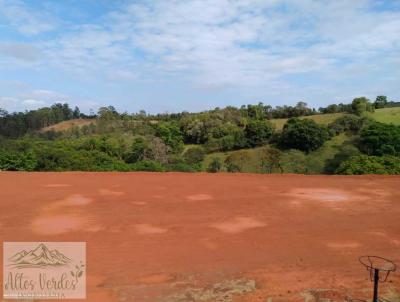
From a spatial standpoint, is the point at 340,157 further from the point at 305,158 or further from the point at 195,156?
the point at 195,156

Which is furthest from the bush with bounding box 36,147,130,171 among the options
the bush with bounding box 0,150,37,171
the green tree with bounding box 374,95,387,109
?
the green tree with bounding box 374,95,387,109

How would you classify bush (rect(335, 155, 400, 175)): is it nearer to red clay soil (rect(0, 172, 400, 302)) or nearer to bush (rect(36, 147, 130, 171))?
red clay soil (rect(0, 172, 400, 302))

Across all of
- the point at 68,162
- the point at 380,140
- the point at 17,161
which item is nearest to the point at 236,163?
the point at 68,162

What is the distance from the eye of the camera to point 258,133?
36.4 metres

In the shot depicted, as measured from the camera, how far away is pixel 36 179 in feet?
39.8

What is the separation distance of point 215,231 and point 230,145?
95.6 ft

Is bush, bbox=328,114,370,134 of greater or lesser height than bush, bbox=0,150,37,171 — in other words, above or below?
above

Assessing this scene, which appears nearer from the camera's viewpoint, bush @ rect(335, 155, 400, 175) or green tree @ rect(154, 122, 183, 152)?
bush @ rect(335, 155, 400, 175)

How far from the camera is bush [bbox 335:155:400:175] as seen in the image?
16766mm

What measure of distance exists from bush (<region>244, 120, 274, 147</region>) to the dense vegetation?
0.32 ft

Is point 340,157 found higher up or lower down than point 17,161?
lower down

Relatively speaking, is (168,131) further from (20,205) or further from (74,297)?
(74,297)

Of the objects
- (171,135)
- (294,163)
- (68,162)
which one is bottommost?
(294,163)

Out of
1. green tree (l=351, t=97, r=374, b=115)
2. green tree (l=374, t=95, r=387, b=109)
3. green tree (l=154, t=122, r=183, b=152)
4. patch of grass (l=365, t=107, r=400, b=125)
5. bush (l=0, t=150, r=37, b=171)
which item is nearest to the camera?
bush (l=0, t=150, r=37, b=171)
